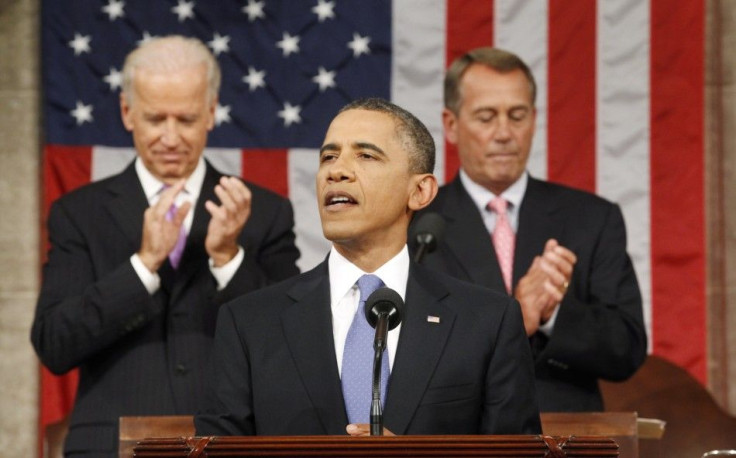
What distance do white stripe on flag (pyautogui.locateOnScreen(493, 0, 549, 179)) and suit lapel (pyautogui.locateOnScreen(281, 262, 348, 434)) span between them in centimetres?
260

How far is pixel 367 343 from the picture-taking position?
2926 millimetres

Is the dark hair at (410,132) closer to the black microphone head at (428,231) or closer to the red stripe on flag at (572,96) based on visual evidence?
the black microphone head at (428,231)

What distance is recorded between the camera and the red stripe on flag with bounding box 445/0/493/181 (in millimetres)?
5539

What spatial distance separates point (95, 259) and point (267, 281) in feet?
1.78

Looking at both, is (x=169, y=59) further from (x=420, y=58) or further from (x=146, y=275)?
(x=420, y=58)

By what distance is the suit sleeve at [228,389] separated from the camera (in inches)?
114

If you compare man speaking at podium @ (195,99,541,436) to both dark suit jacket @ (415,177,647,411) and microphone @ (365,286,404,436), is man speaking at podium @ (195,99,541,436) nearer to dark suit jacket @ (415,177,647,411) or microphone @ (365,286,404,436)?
microphone @ (365,286,404,436)

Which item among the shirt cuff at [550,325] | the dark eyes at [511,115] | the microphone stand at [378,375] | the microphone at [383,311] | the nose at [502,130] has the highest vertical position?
the dark eyes at [511,115]

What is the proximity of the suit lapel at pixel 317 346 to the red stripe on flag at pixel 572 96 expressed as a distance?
263 centimetres

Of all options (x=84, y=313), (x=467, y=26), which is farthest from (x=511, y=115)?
(x=84, y=313)

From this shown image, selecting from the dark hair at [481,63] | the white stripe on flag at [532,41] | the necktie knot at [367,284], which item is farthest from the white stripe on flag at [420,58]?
the necktie knot at [367,284]

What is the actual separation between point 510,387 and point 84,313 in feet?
4.93

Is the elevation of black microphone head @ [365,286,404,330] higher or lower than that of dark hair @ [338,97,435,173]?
lower

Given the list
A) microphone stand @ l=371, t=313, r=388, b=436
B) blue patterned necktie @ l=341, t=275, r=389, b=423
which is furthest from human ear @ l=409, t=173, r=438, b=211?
microphone stand @ l=371, t=313, r=388, b=436
